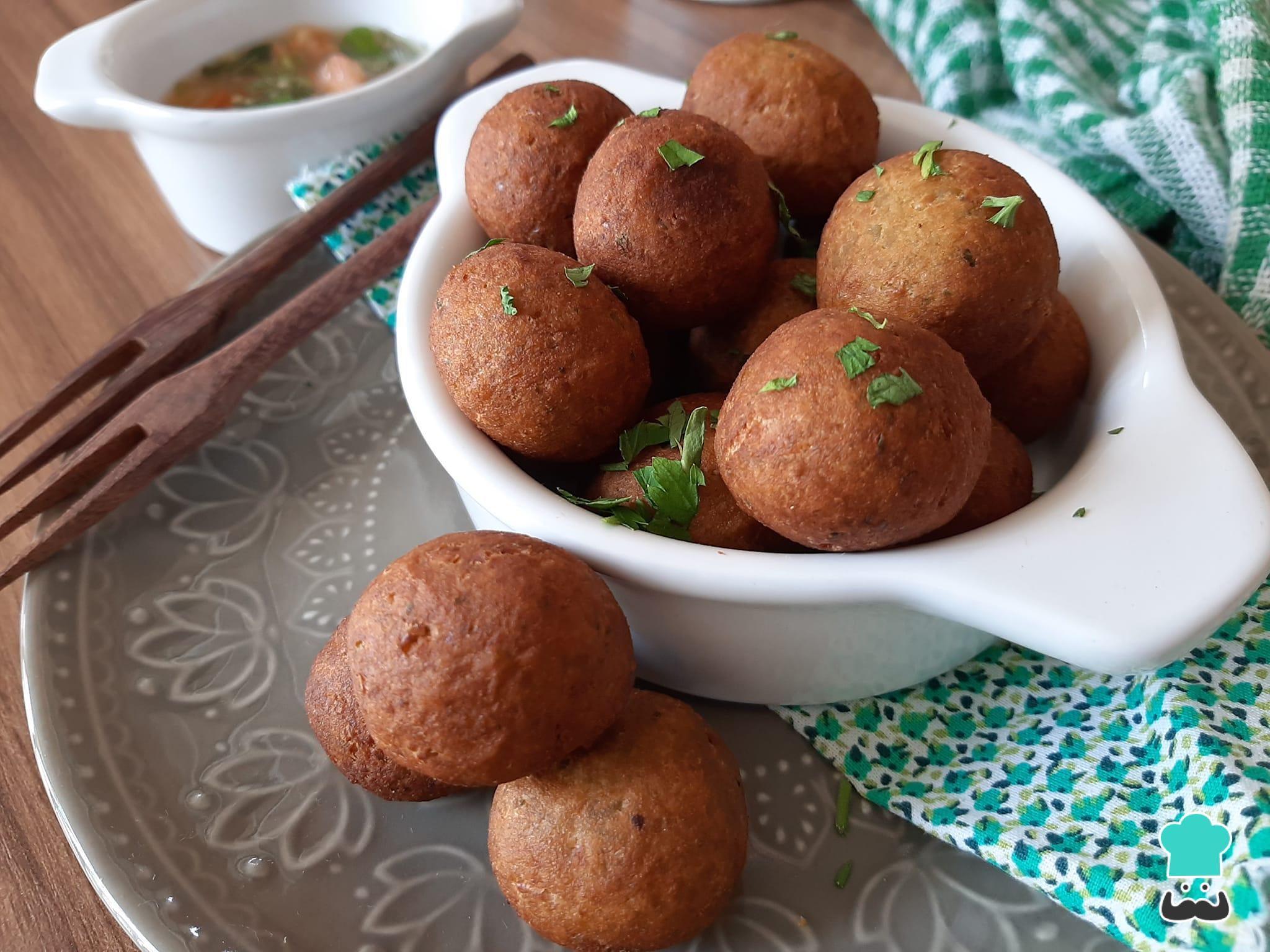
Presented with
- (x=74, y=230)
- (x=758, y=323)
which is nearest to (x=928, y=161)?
(x=758, y=323)

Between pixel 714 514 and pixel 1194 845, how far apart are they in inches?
15.5

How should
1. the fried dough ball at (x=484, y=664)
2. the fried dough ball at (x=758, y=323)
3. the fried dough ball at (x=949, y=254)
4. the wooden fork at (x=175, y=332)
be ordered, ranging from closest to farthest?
the fried dough ball at (x=484, y=664) < the fried dough ball at (x=949, y=254) < the fried dough ball at (x=758, y=323) < the wooden fork at (x=175, y=332)

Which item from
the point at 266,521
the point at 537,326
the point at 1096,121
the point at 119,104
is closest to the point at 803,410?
the point at 537,326

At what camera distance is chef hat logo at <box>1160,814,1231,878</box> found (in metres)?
0.65

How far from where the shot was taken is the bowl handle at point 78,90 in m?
1.16

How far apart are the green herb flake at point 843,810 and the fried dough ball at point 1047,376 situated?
0.35 meters

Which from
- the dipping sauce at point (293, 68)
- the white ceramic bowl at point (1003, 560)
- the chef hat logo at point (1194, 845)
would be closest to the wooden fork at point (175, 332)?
the dipping sauce at point (293, 68)

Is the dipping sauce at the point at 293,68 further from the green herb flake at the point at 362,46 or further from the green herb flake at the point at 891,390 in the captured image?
the green herb flake at the point at 891,390

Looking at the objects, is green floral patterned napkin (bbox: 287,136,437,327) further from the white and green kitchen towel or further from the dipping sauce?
the dipping sauce

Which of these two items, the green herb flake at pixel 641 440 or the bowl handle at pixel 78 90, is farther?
the bowl handle at pixel 78 90

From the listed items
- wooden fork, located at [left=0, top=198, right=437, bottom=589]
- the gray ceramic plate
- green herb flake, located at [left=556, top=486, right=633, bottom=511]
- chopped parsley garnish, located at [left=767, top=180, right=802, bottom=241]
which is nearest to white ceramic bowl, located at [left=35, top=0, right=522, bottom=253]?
wooden fork, located at [left=0, top=198, right=437, bottom=589]

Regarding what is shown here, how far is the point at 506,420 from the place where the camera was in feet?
2.44

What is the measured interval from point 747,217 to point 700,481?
21 cm

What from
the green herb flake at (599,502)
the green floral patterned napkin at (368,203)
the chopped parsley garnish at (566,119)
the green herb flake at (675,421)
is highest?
the chopped parsley garnish at (566,119)
